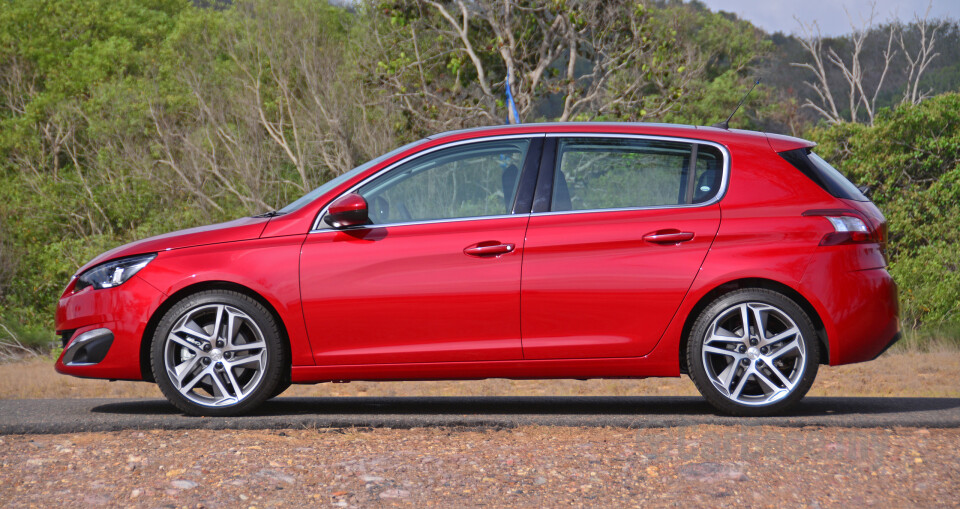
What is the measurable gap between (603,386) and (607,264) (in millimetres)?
6557

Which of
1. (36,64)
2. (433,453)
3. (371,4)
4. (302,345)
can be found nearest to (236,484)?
(433,453)

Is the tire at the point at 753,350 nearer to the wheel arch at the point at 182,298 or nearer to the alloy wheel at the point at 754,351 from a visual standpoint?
the alloy wheel at the point at 754,351

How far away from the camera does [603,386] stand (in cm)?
1194

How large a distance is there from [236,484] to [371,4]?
1084 inches

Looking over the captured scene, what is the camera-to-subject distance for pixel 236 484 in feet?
14.4

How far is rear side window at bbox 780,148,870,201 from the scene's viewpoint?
5797 mm

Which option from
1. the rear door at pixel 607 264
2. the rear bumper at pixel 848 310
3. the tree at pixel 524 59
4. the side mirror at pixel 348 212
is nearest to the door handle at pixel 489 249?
the rear door at pixel 607 264

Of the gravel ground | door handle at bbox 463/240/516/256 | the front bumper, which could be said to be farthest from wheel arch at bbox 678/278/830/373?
the front bumper

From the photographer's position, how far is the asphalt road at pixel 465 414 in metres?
5.55

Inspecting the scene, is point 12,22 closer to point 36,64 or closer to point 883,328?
point 36,64

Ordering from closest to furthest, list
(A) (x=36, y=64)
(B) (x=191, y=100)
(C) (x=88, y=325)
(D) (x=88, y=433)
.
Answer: (D) (x=88, y=433) < (C) (x=88, y=325) < (B) (x=191, y=100) < (A) (x=36, y=64)

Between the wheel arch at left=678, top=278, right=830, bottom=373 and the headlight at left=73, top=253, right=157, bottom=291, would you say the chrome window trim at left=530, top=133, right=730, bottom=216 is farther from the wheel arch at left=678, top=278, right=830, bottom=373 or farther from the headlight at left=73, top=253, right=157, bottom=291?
the headlight at left=73, top=253, right=157, bottom=291

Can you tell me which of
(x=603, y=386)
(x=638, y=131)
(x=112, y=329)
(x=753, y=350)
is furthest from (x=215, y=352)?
(x=603, y=386)

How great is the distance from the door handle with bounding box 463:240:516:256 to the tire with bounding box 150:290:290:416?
1.18 meters
